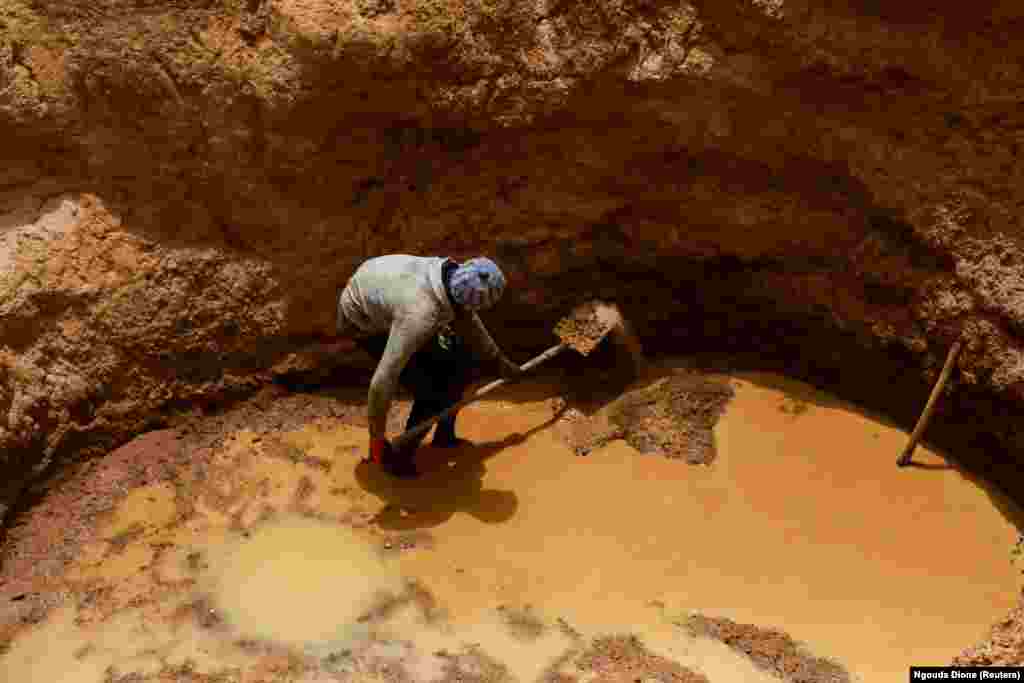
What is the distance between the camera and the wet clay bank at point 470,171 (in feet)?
13.3

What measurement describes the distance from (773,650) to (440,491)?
157cm

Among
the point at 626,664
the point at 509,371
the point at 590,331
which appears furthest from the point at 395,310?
the point at 626,664

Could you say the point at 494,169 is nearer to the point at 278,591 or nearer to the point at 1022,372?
the point at 278,591

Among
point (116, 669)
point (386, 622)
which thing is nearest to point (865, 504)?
point (386, 622)

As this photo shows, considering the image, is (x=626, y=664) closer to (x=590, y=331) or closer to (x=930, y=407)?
(x=590, y=331)

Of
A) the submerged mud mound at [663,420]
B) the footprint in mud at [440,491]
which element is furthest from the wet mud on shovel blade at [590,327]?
the footprint in mud at [440,491]

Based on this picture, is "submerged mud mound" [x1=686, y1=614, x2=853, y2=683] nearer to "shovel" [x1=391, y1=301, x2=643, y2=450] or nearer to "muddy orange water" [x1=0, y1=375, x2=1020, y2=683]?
"muddy orange water" [x1=0, y1=375, x2=1020, y2=683]

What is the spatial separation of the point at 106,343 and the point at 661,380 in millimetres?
2635

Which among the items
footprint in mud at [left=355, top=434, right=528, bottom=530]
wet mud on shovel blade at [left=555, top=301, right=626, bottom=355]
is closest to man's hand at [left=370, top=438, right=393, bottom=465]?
footprint in mud at [left=355, top=434, right=528, bottom=530]

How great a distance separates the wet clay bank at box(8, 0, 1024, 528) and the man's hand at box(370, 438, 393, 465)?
32.0 inches

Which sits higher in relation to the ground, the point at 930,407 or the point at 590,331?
the point at 930,407

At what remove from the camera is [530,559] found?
13.0 feet

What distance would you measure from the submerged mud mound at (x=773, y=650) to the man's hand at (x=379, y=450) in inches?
56.5

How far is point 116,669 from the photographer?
3.50 m
